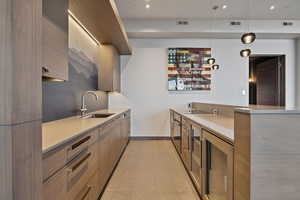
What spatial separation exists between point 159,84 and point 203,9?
2.28 metres

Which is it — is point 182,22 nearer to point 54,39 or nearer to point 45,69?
point 54,39

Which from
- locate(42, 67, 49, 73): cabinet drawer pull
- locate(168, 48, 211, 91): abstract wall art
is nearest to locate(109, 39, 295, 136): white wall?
locate(168, 48, 211, 91): abstract wall art

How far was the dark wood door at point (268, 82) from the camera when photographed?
6.28 metres

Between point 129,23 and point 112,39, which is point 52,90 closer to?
point 112,39

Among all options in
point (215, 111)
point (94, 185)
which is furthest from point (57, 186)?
point (215, 111)

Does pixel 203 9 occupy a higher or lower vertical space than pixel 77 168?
higher

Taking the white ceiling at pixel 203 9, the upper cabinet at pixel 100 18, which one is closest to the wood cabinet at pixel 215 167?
the upper cabinet at pixel 100 18

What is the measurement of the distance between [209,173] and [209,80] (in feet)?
13.9

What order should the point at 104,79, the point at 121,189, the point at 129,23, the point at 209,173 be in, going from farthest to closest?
the point at 129,23 → the point at 104,79 → the point at 121,189 → the point at 209,173

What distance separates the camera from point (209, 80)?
582cm

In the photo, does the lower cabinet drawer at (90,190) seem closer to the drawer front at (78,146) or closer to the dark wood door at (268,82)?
the drawer front at (78,146)

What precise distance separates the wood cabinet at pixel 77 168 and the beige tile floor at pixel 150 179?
0.46 meters

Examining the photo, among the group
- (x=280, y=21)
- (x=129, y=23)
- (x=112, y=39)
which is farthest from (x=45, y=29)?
(x=280, y=21)

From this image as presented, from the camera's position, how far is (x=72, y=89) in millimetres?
2938
